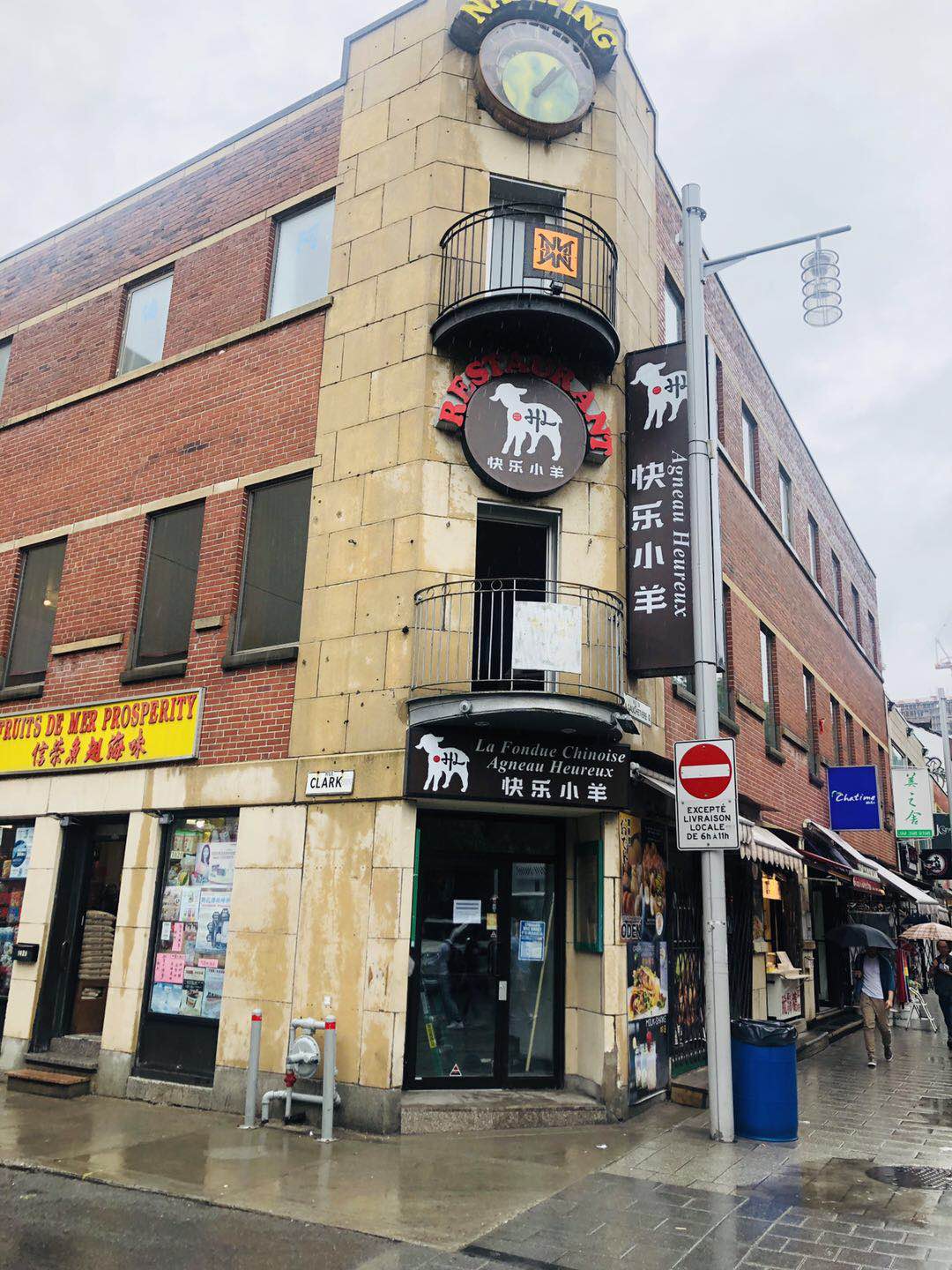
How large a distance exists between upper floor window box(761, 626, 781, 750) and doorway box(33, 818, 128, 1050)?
10.5 m

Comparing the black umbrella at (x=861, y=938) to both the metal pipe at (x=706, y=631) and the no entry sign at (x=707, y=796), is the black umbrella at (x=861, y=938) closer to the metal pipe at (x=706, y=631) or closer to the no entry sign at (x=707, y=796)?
the metal pipe at (x=706, y=631)

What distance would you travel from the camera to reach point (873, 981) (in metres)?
14.1

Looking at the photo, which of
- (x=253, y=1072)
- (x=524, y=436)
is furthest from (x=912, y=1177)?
(x=524, y=436)

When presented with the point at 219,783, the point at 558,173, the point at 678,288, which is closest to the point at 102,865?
the point at 219,783

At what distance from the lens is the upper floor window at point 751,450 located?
1783cm

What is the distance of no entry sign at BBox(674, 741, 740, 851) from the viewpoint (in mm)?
9008

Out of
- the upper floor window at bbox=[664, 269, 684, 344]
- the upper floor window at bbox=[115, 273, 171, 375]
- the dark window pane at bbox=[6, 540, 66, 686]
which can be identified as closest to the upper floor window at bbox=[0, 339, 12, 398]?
the upper floor window at bbox=[115, 273, 171, 375]

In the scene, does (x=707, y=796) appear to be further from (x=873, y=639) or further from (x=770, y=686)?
(x=873, y=639)

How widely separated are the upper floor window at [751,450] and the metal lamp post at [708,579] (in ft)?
23.4

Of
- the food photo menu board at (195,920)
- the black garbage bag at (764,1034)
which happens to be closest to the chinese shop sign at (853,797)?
the black garbage bag at (764,1034)

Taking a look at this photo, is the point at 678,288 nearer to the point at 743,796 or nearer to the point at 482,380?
the point at 482,380

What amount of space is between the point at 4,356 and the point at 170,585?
6470mm

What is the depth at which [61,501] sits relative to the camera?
1404 cm

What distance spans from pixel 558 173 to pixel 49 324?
8383mm
